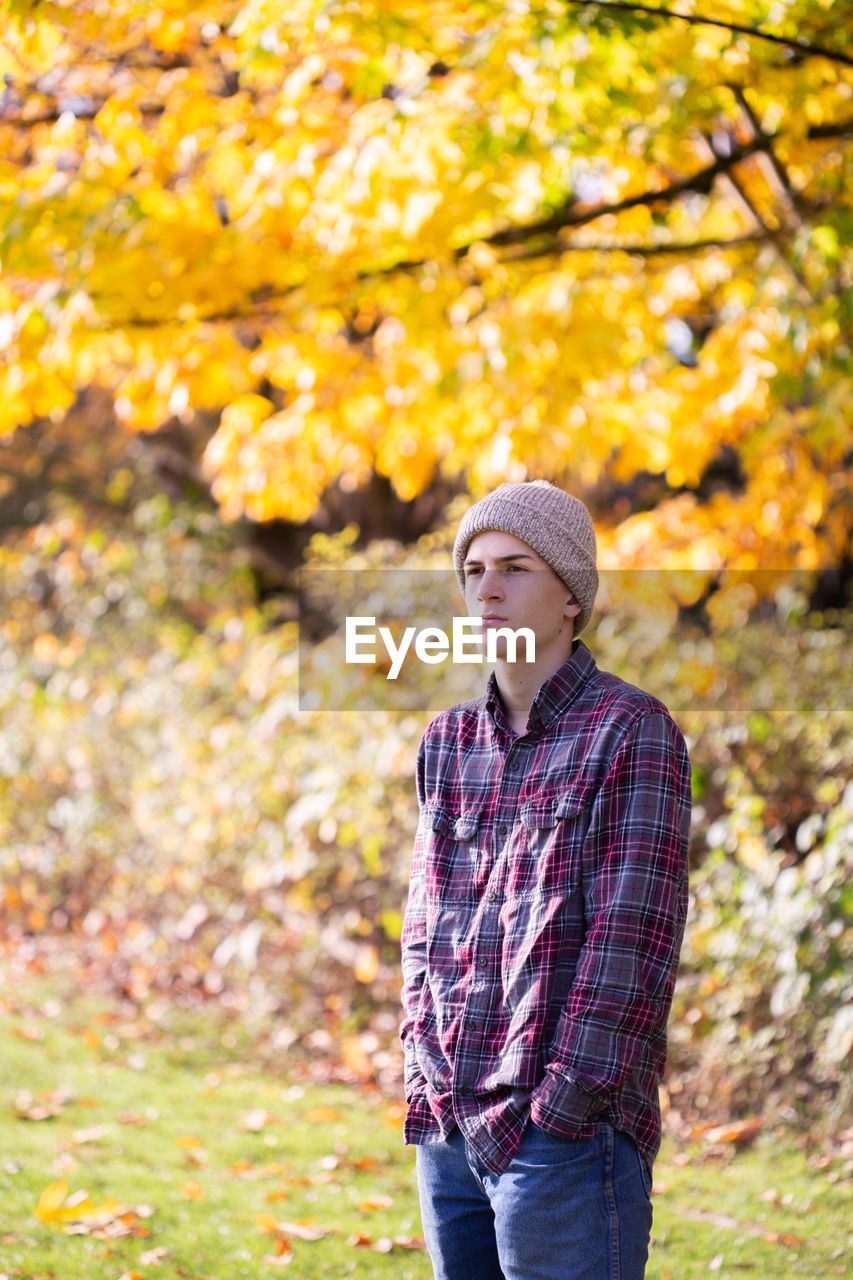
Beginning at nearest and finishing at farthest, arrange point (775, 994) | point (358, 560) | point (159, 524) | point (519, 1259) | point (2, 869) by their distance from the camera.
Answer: point (519, 1259), point (775, 994), point (358, 560), point (2, 869), point (159, 524)

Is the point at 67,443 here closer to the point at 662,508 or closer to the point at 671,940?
the point at 662,508

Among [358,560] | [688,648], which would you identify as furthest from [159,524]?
[688,648]

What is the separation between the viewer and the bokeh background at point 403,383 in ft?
13.2

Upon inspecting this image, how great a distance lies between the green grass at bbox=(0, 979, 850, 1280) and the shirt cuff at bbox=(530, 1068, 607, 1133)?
5.96ft

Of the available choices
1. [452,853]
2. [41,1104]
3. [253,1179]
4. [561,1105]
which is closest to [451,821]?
[452,853]

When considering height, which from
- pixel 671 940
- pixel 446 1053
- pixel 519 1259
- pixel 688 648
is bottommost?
pixel 688 648

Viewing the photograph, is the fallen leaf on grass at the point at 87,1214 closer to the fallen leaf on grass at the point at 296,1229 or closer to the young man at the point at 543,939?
the fallen leaf on grass at the point at 296,1229

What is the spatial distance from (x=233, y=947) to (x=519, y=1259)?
151 inches

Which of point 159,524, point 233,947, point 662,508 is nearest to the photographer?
point 233,947

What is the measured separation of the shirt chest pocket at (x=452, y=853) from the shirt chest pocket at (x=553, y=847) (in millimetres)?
101

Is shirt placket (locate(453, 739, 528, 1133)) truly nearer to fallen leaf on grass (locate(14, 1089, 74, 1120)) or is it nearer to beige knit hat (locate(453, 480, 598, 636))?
beige knit hat (locate(453, 480, 598, 636))

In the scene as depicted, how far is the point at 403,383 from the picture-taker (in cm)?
546

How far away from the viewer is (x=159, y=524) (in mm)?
9883

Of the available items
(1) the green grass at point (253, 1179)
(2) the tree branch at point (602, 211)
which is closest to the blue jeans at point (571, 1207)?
(1) the green grass at point (253, 1179)
